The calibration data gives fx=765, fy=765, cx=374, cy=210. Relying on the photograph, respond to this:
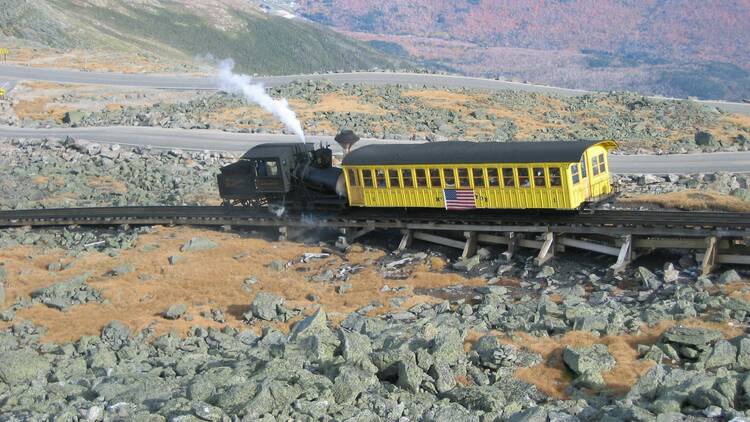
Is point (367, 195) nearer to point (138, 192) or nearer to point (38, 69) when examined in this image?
point (138, 192)

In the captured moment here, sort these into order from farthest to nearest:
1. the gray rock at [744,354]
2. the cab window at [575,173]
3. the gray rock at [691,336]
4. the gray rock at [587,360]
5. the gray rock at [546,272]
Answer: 1. the gray rock at [546,272]
2. the cab window at [575,173]
3. the gray rock at [691,336]
4. the gray rock at [587,360]
5. the gray rock at [744,354]

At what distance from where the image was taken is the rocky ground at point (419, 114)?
58844 mm

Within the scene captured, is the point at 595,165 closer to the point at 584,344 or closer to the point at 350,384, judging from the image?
the point at 584,344

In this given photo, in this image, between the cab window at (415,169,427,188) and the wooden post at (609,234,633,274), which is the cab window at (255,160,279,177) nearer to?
the cab window at (415,169,427,188)

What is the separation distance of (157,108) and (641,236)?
5089 centimetres

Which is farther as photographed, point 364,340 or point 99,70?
point 99,70

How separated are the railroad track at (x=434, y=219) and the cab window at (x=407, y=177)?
1524 mm

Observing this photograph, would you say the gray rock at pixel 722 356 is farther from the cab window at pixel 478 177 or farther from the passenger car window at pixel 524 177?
the cab window at pixel 478 177

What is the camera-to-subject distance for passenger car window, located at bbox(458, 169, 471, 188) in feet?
97.0

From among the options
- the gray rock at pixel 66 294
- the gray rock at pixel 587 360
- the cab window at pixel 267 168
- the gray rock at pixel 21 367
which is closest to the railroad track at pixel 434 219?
the cab window at pixel 267 168

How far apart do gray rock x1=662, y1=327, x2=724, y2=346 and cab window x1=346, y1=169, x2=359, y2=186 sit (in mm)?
16196

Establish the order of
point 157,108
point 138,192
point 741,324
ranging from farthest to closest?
point 157,108 < point 138,192 < point 741,324

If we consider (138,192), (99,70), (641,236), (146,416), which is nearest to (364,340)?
(146,416)

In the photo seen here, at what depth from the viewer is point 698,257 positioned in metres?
26.1
